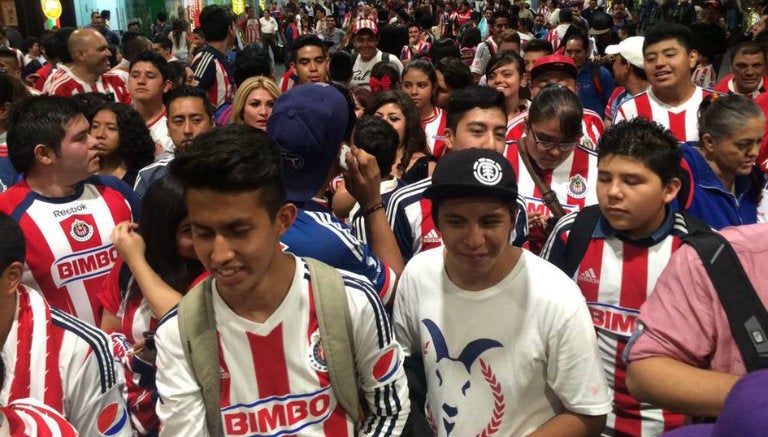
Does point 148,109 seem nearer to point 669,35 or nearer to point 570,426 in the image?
point 669,35

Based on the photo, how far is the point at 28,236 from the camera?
2.92m

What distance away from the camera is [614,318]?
252 centimetres

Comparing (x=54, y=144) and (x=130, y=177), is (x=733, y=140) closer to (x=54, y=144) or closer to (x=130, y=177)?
(x=54, y=144)

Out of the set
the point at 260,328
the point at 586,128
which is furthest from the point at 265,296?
the point at 586,128

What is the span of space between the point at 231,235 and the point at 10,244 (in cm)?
69

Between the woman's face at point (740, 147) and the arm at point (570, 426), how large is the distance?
6.10ft

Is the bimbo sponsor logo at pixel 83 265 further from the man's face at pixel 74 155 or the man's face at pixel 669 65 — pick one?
the man's face at pixel 669 65

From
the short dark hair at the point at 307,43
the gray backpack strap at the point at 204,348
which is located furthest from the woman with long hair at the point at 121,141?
the gray backpack strap at the point at 204,348

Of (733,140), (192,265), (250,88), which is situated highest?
(250,88)

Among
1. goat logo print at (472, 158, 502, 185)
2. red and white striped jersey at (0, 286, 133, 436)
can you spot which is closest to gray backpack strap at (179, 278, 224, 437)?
red and white striped jersey at (0, 286, 133, 436)

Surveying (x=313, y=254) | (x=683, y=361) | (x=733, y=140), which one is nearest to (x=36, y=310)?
(x=313, y=254)

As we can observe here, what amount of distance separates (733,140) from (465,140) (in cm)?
122

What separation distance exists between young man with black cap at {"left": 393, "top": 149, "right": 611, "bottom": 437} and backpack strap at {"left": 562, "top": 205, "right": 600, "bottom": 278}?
632 millimetres

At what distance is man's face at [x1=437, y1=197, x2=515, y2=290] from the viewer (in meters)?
1.93
